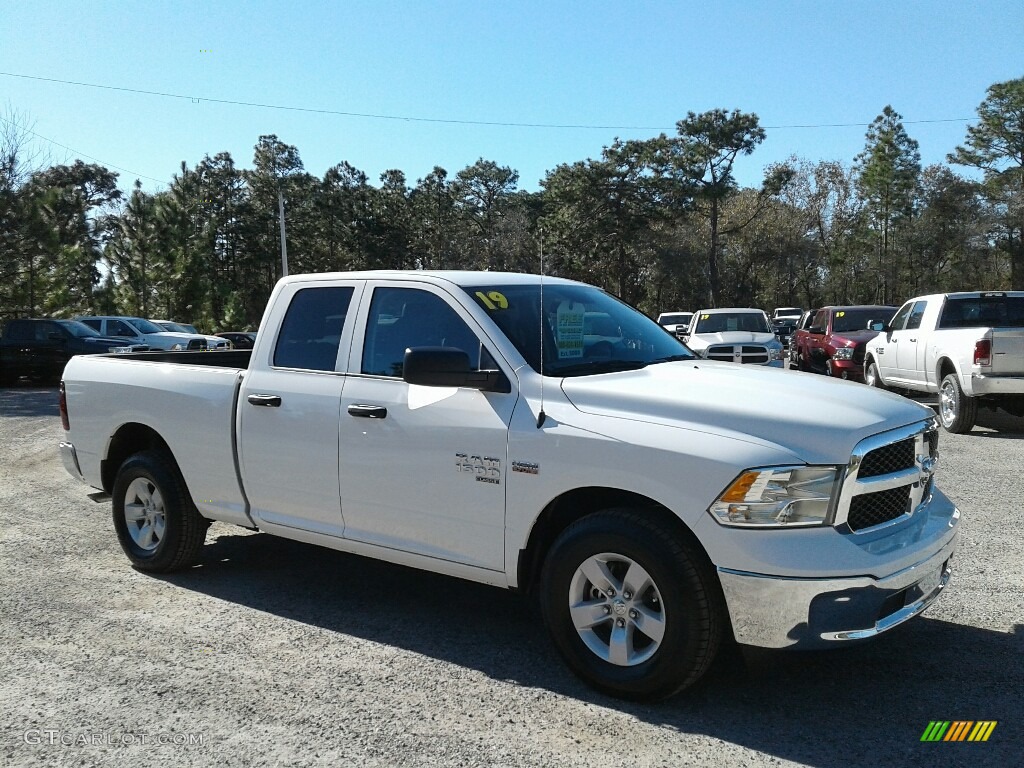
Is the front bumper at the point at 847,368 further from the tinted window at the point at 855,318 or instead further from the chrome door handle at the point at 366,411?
the chrome door handle at the point at 366,411

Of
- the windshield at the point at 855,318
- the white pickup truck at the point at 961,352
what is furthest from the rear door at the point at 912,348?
the windshield at the point at 855,318

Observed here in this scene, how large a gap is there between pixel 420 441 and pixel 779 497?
70.7 inches

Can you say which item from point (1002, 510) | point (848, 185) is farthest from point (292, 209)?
point (1002, 510)

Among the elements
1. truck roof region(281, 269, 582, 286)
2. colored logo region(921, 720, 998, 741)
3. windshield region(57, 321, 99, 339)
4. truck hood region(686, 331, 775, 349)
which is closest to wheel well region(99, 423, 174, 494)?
A: truck roof region(281, 269, 582, 286)

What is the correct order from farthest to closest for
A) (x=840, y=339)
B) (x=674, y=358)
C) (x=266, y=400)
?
(x=840, y=339), (x=266, y=400), (x=674, y=358)

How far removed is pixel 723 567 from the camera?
356 centimetres

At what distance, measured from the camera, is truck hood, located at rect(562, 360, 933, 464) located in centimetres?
360

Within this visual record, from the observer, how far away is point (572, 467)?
12.9 feet

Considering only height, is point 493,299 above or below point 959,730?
above

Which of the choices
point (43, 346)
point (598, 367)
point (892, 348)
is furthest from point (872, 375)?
point (43, 346)

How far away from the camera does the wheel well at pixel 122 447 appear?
6.11 metres

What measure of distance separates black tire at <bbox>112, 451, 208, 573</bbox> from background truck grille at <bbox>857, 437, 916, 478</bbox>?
4125 mm

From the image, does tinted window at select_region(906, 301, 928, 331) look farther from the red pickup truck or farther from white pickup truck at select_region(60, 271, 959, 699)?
white pickup truck at select_region(60, 271, 959, 699)

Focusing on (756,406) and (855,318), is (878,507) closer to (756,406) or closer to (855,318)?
(756,406)
